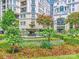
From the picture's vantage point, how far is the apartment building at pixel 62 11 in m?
58.4

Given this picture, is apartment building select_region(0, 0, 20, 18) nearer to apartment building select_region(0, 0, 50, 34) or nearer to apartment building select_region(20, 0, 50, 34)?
apartment building select_region(0, 0, 50, 34)


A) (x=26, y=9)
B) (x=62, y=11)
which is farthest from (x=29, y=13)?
(x=62, y=11)

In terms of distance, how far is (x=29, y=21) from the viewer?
6172 centimetres

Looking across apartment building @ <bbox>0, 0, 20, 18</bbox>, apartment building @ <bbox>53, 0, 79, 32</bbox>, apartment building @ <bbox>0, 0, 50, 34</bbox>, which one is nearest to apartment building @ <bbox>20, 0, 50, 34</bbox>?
apartment building @ <bbox>0, 0, 50, 34</bbox>

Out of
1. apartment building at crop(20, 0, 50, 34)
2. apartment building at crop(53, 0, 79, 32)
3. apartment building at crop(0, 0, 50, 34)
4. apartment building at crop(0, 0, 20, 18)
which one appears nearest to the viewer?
apartment building at crop(53, 0, 79, 32)

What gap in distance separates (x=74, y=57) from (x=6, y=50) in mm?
6831

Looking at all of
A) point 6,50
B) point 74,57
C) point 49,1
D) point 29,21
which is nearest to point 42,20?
point 29,21

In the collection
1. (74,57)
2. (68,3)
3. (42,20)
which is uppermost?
(68,3)

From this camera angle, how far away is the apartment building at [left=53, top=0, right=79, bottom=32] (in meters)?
58.4

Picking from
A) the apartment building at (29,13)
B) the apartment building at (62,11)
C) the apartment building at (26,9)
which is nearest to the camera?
the apartment building at (62,11)

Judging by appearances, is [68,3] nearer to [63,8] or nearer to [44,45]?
[63,8]

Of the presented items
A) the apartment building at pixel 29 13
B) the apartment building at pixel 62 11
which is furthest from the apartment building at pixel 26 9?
the apartment building at pixel 62 11

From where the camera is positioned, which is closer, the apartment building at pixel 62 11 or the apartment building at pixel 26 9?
the apartment building at pixel 62 11

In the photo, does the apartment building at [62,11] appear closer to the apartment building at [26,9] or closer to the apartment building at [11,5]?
the apartment building at [26,9]
